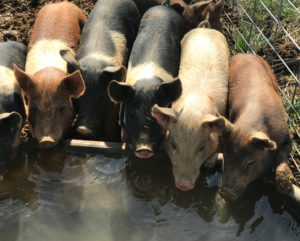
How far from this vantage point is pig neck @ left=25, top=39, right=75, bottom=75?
4.37 m

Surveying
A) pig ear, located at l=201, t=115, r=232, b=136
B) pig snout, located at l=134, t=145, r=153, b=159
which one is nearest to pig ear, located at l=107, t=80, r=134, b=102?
pig snout, located at l=134, t=145, r=153, b=159

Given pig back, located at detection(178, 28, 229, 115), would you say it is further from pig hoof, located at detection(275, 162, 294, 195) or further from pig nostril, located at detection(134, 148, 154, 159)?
pig hoof, located at detection(275, 162, 294, 195)

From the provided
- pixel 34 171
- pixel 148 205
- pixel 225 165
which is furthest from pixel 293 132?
pixel 34 171

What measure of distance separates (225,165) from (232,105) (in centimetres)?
71

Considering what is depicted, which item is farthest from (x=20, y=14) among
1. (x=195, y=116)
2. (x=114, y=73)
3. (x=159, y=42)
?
(x=195, y=116)

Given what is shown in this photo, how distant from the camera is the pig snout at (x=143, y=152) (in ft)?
12.0

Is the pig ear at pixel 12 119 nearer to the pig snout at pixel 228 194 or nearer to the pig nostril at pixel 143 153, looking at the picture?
the pig nostril at pixel 143 153

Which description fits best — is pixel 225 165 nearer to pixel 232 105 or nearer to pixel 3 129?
pixel 232 105

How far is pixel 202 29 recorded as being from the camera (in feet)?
15.9

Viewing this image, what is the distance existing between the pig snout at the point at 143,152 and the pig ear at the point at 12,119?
102 centimetres

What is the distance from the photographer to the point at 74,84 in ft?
13.0

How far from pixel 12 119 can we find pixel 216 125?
169 cm

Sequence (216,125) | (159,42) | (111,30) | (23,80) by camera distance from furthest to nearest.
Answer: (111,30)
(159,42)
(23,80)
(216,125)

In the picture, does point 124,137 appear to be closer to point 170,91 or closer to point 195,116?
point 170,91
